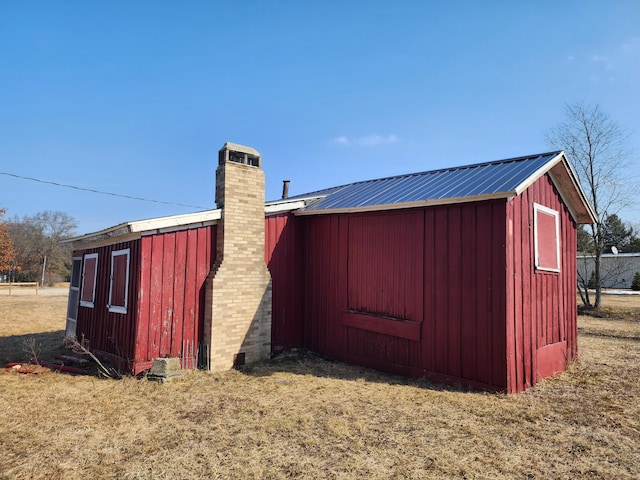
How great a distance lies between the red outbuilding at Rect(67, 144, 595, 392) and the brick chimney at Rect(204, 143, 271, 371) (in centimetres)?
12

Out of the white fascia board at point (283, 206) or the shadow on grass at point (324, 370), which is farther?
the white fascia board at point (283, 206)

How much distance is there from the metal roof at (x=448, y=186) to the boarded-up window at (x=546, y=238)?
90 cm

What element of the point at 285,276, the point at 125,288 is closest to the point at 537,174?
the point at 285,276

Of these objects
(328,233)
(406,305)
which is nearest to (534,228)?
(406,305)

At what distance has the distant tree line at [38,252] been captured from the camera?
46531mm

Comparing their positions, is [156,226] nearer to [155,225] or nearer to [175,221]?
[155,225]

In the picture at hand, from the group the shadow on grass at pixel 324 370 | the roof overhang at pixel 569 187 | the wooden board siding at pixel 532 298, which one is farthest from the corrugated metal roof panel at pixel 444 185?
the shadow on grass at pixel 324 370

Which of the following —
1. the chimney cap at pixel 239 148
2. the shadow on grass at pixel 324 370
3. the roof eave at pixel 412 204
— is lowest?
the shadow on grass at pixel 324 370

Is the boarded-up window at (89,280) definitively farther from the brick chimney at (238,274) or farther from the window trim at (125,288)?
the brick chimney at (238,274)

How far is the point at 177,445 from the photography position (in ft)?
15.4

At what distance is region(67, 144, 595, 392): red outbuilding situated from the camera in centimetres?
699

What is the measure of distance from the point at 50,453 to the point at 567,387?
808cm

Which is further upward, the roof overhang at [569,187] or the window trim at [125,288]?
the roof overhang at [569,187]

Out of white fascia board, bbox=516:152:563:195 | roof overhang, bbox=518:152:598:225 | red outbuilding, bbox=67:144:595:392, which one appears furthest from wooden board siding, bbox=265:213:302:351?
roof overhang, bbox=518:152:598:225
